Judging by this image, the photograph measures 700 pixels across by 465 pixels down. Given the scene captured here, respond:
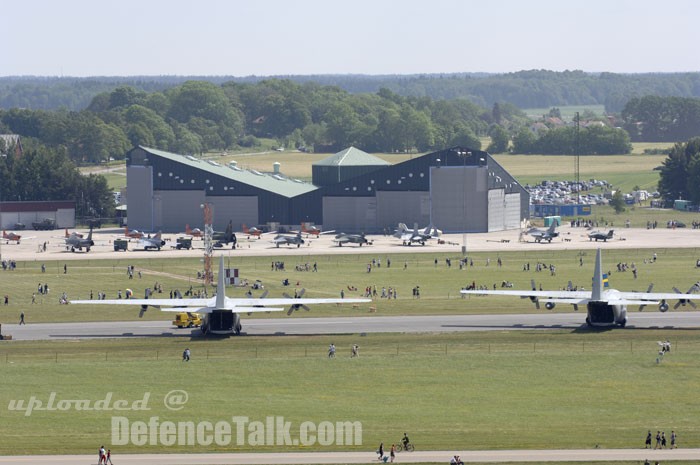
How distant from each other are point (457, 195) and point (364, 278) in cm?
5565

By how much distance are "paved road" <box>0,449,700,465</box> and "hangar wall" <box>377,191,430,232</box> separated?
12784 cm

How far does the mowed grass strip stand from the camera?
7238 cm

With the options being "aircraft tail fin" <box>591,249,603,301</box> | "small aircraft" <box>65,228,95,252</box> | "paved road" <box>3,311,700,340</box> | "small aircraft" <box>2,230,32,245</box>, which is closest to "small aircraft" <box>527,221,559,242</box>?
"small aircraft" <box>65,228,95,252</box>

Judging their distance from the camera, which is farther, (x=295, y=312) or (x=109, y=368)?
(x=295, y=312)

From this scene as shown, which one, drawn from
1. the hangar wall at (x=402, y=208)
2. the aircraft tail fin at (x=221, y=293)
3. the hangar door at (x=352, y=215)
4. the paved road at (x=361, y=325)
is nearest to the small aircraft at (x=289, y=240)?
the hangar door at (x=352, y=215)

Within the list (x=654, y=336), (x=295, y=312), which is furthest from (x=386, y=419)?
(x=295, y=312)

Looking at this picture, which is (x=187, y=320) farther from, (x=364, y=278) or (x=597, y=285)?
(x=364, y=278)

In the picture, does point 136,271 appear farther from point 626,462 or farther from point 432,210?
point 626,462

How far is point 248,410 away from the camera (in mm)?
77438

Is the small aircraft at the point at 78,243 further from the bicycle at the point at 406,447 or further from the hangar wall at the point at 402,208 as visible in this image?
the bicycle at the point at 406,447

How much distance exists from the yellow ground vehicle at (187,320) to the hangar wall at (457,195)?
301 ft

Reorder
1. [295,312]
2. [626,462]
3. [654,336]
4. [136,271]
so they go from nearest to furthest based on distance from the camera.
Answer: [626,462]
[654,336]
[295,312]
[136,271]

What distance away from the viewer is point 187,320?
107125 mm

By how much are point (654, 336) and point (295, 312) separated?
1306 inches
